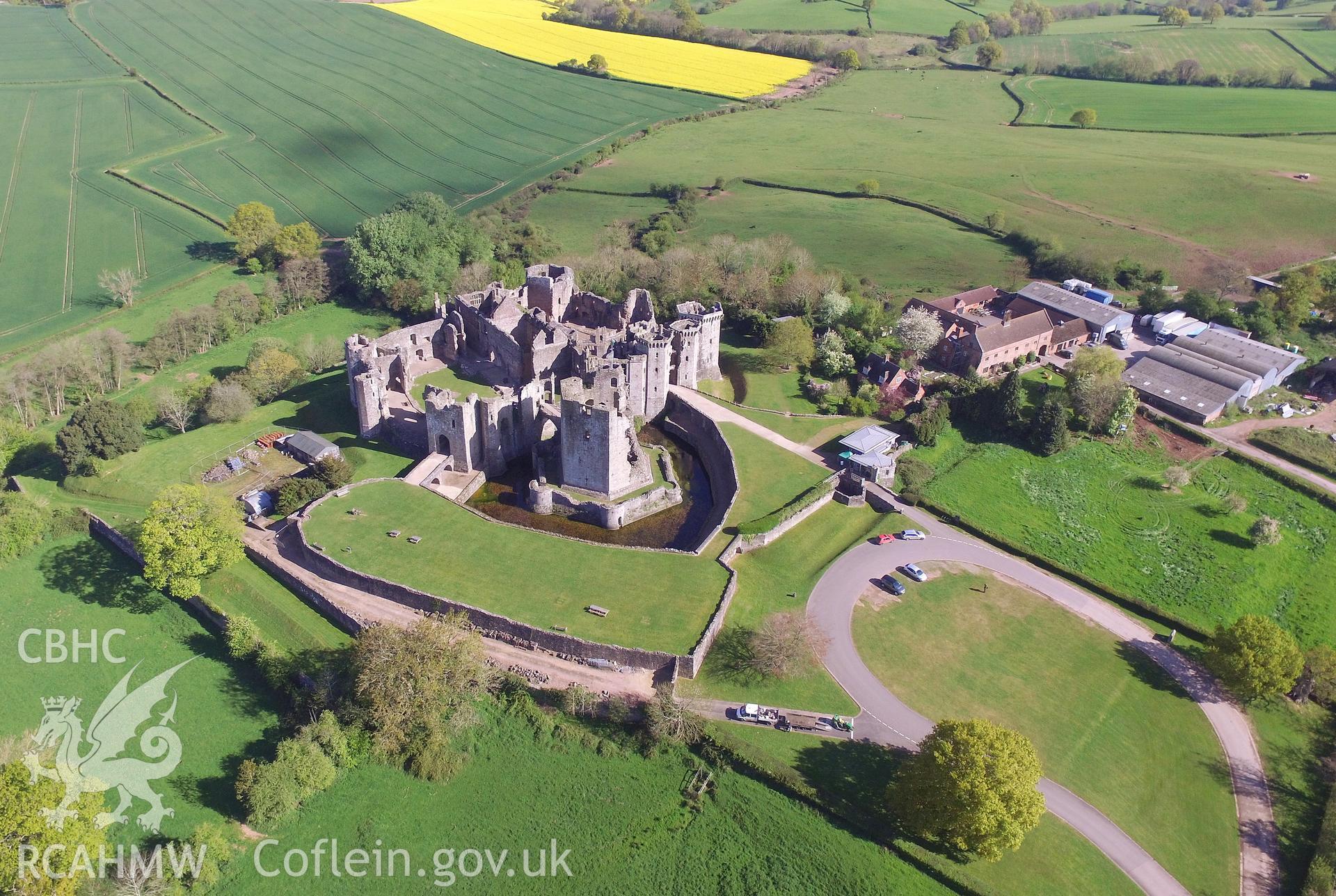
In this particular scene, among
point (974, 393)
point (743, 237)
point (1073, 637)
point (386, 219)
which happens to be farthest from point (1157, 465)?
point (386, 219)

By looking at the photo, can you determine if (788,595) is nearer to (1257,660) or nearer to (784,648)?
(784,648)

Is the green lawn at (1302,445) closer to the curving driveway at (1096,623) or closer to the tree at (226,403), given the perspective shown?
the curving driveway at (1096,623)

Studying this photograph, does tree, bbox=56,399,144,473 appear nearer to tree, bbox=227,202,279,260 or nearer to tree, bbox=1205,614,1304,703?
tree, bbox=227,202,279,260

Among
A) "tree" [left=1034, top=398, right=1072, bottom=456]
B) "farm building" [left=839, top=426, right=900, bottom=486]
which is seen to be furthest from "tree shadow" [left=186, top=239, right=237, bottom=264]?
"tree" [left=1034, top=398, right=1072, bottom=456]

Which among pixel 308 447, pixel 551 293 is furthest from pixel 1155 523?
pixel 308 447

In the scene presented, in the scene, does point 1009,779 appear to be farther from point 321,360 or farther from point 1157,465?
point 321,360

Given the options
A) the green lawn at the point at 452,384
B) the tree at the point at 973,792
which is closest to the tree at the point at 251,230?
the green lawn at the point at 452,384

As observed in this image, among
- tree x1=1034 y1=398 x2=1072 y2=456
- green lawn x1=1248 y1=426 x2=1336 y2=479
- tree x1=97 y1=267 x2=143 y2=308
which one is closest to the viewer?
green lawn x1=1248 y1=426 x2=1336 y2=479
